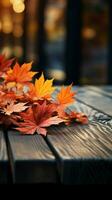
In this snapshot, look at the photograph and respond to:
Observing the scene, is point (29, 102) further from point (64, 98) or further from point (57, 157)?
point (57, 157)

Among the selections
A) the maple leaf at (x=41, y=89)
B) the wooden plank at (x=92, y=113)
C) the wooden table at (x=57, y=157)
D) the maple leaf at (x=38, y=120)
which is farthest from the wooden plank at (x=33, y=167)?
the wooden plank at (x=92, y=113)

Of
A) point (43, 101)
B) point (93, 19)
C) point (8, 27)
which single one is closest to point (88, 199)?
point (43, 101)

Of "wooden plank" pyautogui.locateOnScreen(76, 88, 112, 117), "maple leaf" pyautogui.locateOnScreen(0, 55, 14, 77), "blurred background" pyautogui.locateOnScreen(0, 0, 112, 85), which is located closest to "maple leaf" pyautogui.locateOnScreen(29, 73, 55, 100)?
"maple leaf" pyautogui.locateOnScreen(0, 55, 14, 77)

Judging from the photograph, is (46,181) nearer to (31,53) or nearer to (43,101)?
(43,101)

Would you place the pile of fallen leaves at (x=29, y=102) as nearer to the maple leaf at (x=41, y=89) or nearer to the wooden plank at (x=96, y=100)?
the maple leaf at (x=41, y=89)

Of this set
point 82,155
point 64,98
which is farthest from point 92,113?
point 82,155
